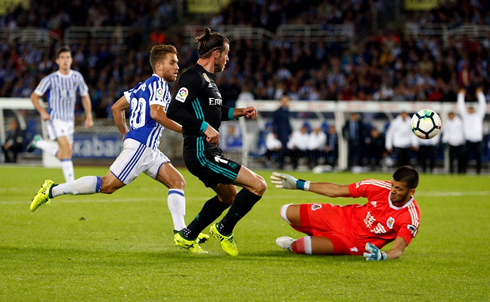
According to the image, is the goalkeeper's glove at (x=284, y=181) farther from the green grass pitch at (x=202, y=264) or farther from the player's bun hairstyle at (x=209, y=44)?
the player's bun hairstyle at (x=209, y=44)

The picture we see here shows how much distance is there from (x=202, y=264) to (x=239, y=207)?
0.72m

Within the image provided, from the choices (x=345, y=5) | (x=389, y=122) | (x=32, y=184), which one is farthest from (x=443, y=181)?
(x=345, y=5)

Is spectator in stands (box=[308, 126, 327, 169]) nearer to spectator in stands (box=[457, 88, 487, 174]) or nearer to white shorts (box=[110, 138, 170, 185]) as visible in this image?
spectator in stands (box=[457, 88, 487, 174])

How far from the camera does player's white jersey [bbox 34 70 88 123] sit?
12305 millimetres

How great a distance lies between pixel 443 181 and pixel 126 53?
19156 mm

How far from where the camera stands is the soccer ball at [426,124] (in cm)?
890

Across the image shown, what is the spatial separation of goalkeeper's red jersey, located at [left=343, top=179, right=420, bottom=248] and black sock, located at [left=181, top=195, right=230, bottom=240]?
1331mm

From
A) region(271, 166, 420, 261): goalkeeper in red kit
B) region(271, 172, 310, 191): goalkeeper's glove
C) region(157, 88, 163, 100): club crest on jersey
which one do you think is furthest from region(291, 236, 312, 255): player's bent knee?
region(157, 88, 163, 100): club crest on jersey

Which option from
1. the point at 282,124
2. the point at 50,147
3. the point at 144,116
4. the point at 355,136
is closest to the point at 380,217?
the point at 144,116

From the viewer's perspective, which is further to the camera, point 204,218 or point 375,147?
point 375,147

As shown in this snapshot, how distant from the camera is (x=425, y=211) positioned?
36.7ft

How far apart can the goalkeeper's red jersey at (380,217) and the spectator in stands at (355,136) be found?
15.2 m

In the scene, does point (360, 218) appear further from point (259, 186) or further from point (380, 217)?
point (259, 186)

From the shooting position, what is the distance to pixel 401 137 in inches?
820
